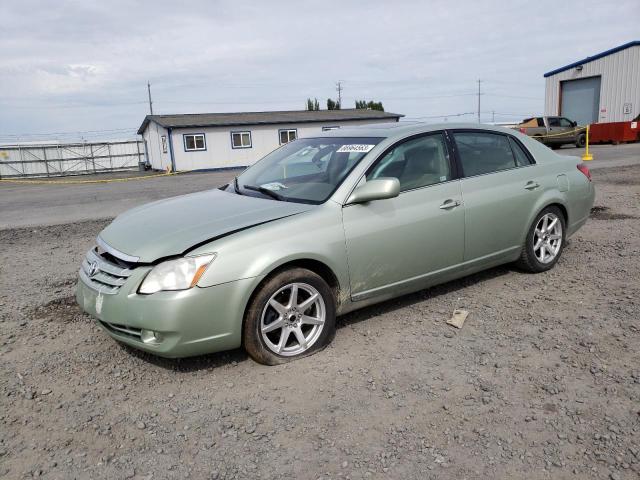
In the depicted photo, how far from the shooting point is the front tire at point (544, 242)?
527 centimetres

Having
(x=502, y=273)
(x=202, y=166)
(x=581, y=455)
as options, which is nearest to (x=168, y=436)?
(x=581, y=455)

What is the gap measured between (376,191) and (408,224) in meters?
0.48

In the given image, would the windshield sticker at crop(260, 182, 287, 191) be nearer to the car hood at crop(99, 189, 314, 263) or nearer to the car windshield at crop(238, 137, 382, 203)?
the car windshield at crop(238, 137, 382, 203)

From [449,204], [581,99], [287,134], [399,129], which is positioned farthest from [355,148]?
[581,99]

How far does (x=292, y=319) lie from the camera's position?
3.76 metres

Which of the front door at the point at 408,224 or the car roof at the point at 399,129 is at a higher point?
the car roof at the point at 399,129

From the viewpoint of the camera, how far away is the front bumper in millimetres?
3318

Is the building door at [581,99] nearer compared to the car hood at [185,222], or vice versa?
the car hood at [185,222]

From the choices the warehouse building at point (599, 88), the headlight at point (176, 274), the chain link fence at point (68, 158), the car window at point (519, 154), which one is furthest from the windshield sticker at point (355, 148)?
the chain link fence at point (68, 158)

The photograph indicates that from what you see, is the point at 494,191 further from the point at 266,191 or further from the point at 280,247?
the point at 280,247

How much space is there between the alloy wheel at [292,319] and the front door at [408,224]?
371mm

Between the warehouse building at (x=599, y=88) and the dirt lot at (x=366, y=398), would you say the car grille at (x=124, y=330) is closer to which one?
the dirt lot at (x=366, y=398)

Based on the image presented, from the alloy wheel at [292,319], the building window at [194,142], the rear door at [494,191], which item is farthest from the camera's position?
the building window at [194,142]

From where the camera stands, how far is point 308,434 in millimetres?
2951
